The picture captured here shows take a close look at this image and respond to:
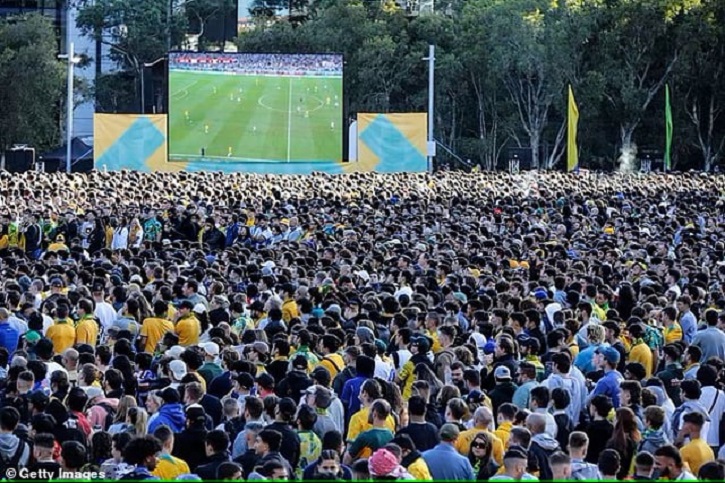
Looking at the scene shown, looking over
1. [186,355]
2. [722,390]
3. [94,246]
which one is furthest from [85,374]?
[94,246]

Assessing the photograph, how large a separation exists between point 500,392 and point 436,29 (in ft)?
165

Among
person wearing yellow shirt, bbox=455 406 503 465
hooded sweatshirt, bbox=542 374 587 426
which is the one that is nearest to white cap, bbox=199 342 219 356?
hooded sweatshirt, bbox=542 374 587 426

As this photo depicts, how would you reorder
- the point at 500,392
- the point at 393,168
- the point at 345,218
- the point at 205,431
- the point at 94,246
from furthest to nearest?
1. the point at 393,168
2. the point at 345,218
3. the point at 94,246
4. the point at 500,392
5. the point at 205,431

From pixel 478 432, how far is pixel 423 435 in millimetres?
381

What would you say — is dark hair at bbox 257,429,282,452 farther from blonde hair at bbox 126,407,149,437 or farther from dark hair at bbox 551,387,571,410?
dark hair at bbox 551,387,571,410

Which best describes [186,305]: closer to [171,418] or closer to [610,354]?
[171,418]

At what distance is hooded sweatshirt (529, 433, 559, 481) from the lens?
9.40 meters

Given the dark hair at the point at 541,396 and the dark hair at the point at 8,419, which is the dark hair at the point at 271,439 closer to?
the dark hair at the point at 8,419

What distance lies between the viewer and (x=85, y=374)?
1121cm

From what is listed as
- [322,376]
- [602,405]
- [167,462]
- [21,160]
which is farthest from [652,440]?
[21,160]

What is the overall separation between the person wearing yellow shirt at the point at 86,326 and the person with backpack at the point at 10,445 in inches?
172

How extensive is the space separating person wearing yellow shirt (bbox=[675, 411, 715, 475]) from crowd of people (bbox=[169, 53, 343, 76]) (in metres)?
37.5

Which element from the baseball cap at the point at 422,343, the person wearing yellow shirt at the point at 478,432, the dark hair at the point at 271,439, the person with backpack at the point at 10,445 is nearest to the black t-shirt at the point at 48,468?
the person with backpack at the point at 10,445

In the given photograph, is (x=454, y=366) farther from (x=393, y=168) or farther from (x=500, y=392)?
(x=393, y=168)
